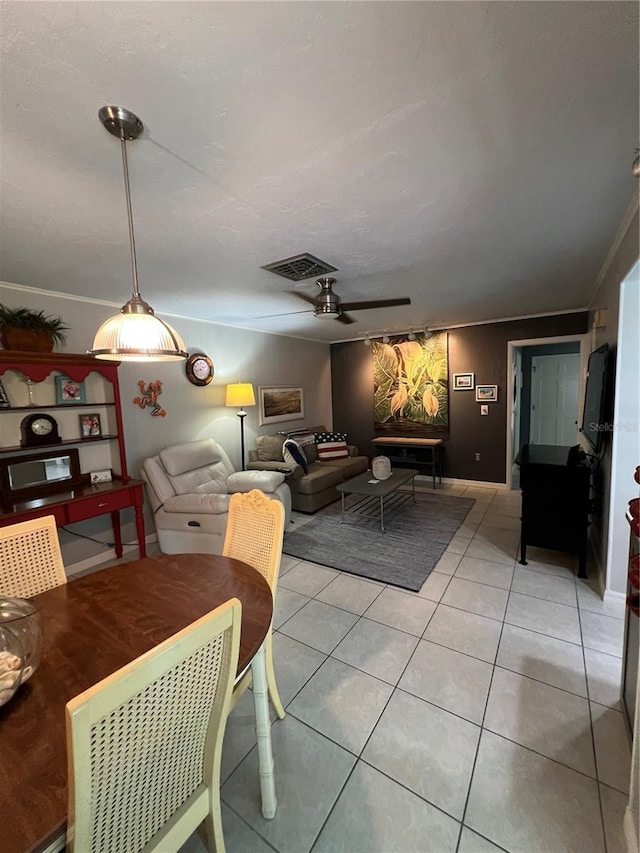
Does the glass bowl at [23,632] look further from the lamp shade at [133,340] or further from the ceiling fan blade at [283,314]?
the ceiling fan blade at [283,314]

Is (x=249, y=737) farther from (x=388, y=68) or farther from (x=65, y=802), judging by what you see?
(x=388, y=68)

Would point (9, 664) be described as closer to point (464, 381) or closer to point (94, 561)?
point (94, 561)

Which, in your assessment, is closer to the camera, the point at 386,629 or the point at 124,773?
the point at 124,773

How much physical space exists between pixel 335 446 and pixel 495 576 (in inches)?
116

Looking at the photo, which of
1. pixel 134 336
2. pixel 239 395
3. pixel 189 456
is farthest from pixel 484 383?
pixel 134 336

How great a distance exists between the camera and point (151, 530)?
373 centimetres

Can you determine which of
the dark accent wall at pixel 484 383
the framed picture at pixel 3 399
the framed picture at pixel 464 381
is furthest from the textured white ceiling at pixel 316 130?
the framed picture at pixel 464 381

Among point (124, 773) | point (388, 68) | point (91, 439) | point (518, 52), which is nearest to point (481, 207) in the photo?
point (518, 52)

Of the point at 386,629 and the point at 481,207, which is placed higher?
the point at 481,207

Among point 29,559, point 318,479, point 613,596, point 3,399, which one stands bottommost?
point 613,596

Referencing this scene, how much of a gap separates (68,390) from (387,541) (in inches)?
127

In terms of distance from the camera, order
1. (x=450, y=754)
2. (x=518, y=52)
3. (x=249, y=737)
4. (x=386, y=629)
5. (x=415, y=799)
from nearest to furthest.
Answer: (x=518, y=52)
(x=415, y=799)
(x=450, y=754)
(x=249, y=737)
(x=386, y=629)

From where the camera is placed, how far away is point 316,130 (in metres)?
1.23

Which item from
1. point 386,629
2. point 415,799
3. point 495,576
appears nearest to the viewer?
point 415,799
